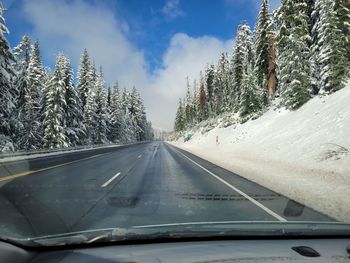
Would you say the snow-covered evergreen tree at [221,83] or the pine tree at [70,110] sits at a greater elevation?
the snow-covered evergreen tree at [221,83]

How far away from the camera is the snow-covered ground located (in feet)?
36.6

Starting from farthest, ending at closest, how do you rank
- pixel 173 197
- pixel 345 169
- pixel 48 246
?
pixel 345 169 < pixel 173 197 < pixel 48 246

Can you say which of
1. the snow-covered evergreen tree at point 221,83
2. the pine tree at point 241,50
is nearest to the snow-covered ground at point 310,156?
the pine tree at point 241,50

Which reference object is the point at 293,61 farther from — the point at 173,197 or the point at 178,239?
the point at 178,239

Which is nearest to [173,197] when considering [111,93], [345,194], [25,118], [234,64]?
[345,194]

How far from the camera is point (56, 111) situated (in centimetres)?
4944

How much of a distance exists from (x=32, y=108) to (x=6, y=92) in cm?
1739

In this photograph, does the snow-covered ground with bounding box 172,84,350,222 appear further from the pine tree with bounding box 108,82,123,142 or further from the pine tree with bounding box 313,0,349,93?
the pine tree with bounding box 108,82,123,142

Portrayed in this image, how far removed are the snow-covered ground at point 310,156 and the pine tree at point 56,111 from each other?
2280 cm

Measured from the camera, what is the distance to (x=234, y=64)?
2938 inches

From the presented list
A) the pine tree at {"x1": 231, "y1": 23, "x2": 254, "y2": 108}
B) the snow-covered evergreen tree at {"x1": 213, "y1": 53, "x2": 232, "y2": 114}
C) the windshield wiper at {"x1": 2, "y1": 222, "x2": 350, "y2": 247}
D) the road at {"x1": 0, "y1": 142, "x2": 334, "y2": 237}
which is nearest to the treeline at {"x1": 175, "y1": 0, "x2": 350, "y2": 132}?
the pine tree at {"x1": 231, "y1": 23, "x2": 254, "y2": 108}

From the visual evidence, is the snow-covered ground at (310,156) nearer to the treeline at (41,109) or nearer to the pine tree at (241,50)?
the treeline at (41,109)

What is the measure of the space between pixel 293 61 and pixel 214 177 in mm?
18756

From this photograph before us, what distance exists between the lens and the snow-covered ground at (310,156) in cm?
1117
